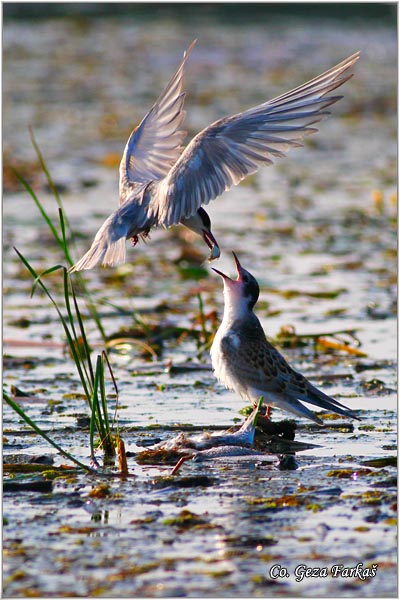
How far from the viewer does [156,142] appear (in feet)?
25.5

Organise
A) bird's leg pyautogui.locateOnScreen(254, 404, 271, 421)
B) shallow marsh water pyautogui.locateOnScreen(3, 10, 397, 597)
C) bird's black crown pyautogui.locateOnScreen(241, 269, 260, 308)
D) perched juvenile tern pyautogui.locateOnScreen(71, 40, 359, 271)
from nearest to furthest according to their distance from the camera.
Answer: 1. shallow marsh water pyautogui.locateOnScreen(3, 10, 397, 597)
2. perched juvenile tern pyautogui.locateOnScreen(71, 40, 359, 271)
3. bird's leg pyautogui.locateOnScreen(254, 404, 271, 421)
4. bird's black crown pyautogui.locateOnScreen(241, 269, 260, 308)

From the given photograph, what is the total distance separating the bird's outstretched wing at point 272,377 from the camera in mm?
6582

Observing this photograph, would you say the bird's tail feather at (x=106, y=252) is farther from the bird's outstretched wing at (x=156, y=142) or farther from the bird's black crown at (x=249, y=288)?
the bird's outstretched wing at (x=156, y=142)

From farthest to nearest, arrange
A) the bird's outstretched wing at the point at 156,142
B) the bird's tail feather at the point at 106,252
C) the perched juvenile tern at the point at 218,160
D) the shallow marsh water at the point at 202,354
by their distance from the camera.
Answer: the bird's outstretched wing at the point at 156,142
the bird's tail feather at the point at 106,252
the perched juvenile tern at the point at 218,160
the shallow marsh water at the point at 202,354

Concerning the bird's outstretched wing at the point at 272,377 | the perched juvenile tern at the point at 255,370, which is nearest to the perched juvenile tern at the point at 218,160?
the perched juvenile tern at the point at 255,370

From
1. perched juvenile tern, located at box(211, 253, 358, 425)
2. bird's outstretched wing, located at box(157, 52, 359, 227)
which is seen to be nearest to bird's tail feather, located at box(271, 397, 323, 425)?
perched juvenile tern, located at box(211, 253, 358, 425)

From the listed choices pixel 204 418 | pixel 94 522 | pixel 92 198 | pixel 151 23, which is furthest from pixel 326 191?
pixel 151 23

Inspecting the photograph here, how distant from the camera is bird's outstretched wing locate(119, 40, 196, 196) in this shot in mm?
7633

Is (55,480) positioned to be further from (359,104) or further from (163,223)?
(359,104)

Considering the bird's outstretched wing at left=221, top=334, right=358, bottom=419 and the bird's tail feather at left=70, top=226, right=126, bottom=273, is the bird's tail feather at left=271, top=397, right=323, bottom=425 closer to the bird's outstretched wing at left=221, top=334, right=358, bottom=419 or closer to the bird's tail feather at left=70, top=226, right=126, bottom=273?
the bird's outstretched wing at left=221, top=334, right=358, bottom=419

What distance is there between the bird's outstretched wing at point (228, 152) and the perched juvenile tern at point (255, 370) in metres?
0.54

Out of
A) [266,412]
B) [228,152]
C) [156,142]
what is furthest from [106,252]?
[156,142]

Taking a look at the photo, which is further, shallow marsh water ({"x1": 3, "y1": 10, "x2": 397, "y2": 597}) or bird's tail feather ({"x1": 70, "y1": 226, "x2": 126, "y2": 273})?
bird's tail feather ({"x1": 70, "y1": 226, "x2": 126, "y2": 273})

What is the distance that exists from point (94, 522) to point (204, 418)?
194 centimetres
